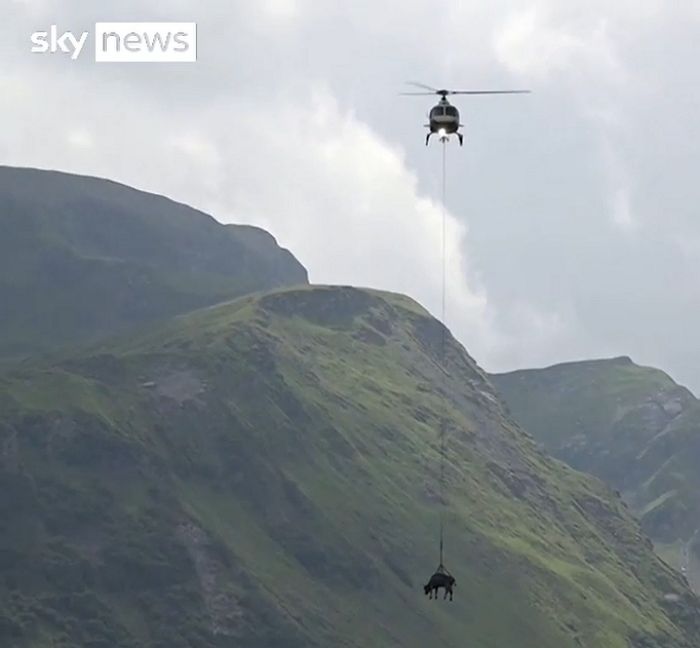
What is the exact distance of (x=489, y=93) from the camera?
3637 inches

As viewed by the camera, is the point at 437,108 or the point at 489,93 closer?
the point at 489,93

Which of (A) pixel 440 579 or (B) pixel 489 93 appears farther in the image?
(A) pixel 440 579

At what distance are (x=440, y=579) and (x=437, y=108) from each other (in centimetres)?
3129

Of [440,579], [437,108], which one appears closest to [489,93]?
[437,108]

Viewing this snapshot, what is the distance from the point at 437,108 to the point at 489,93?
13480mm

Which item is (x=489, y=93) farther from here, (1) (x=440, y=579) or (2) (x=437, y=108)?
(1) (x=440, y=579)

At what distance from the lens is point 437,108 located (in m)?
106

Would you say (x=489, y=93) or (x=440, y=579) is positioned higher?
(x=489, y=93)

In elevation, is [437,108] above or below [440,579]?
above

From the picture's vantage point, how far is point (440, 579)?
10512cm

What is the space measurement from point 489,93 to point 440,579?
3299 centimetres
